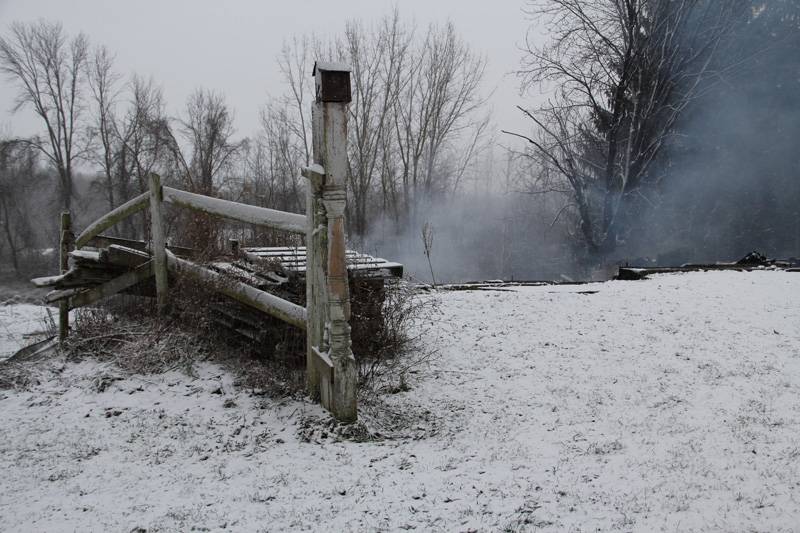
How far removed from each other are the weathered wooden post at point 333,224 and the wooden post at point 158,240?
2299mm

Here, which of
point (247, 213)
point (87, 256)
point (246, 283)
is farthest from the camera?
point (87, 256)

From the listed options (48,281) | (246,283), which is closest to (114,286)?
(48,281)

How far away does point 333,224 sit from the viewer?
3.59 metres

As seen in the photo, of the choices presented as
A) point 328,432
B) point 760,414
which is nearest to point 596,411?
point 760,414

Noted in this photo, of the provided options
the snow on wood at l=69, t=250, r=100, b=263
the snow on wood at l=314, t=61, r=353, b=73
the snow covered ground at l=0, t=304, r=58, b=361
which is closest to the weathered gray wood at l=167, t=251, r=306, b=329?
the snow on wood at l=69, t=250, r=100, b=263

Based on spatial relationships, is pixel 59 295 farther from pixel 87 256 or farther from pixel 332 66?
pixel 332 66

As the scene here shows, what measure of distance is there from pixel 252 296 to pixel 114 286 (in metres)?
2.01

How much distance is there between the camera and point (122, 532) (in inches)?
97.9

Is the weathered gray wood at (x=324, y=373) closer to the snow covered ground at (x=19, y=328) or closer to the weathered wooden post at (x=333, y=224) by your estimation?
the weathered wooden post at (x=333, y=224)

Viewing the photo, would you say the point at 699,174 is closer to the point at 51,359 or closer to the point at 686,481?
the point at 686,481

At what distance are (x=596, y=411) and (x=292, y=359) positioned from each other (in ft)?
8.23

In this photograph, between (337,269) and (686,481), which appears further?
(337,269)

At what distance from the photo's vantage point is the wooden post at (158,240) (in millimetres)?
5219

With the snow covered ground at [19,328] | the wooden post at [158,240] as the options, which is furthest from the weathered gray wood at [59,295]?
the snow covered ground at [19,328]
